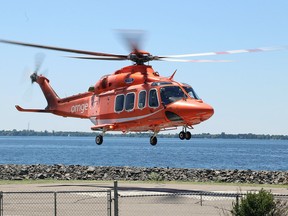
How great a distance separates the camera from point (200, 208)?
26297 mm

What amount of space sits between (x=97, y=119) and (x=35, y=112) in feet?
19.5

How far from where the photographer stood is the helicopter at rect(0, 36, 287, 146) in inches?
1283

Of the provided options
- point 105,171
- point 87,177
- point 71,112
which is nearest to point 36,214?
point 71,112

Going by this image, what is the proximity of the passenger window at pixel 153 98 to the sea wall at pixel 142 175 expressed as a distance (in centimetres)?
1193

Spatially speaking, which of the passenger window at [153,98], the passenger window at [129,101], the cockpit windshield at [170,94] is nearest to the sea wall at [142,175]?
the passenger window at [129,101]

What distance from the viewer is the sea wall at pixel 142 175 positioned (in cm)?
4624

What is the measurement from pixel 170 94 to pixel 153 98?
1000mm

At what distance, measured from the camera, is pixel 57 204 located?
→ 28062 mm

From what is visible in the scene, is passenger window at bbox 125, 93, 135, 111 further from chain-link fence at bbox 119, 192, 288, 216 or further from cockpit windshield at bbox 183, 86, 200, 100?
chain-link fence at bbox 119, 192, 288, 216

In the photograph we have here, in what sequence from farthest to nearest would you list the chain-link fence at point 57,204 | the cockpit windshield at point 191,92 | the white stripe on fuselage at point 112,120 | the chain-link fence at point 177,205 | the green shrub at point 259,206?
the white stripe on fuselage at point 112,120
the cockpit windshield at point 191,92
the chain-link fence at point 57,204
the chain-link fence at point 177,205
the green shrub at point 259,206

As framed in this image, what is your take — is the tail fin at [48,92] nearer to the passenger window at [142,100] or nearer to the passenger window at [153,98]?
the passenger window at [142,100]

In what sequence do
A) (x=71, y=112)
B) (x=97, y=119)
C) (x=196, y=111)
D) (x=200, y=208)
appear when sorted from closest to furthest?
(x=200, y=208) < (x=196, y=111) < (x=97, y=119) < (x=71, y=112)

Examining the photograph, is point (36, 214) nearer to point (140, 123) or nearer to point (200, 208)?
point (200, 208)

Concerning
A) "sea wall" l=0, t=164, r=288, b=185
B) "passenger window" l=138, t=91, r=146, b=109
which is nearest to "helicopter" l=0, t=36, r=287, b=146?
"passenger window" l=138, t=91, r=146, b=109
